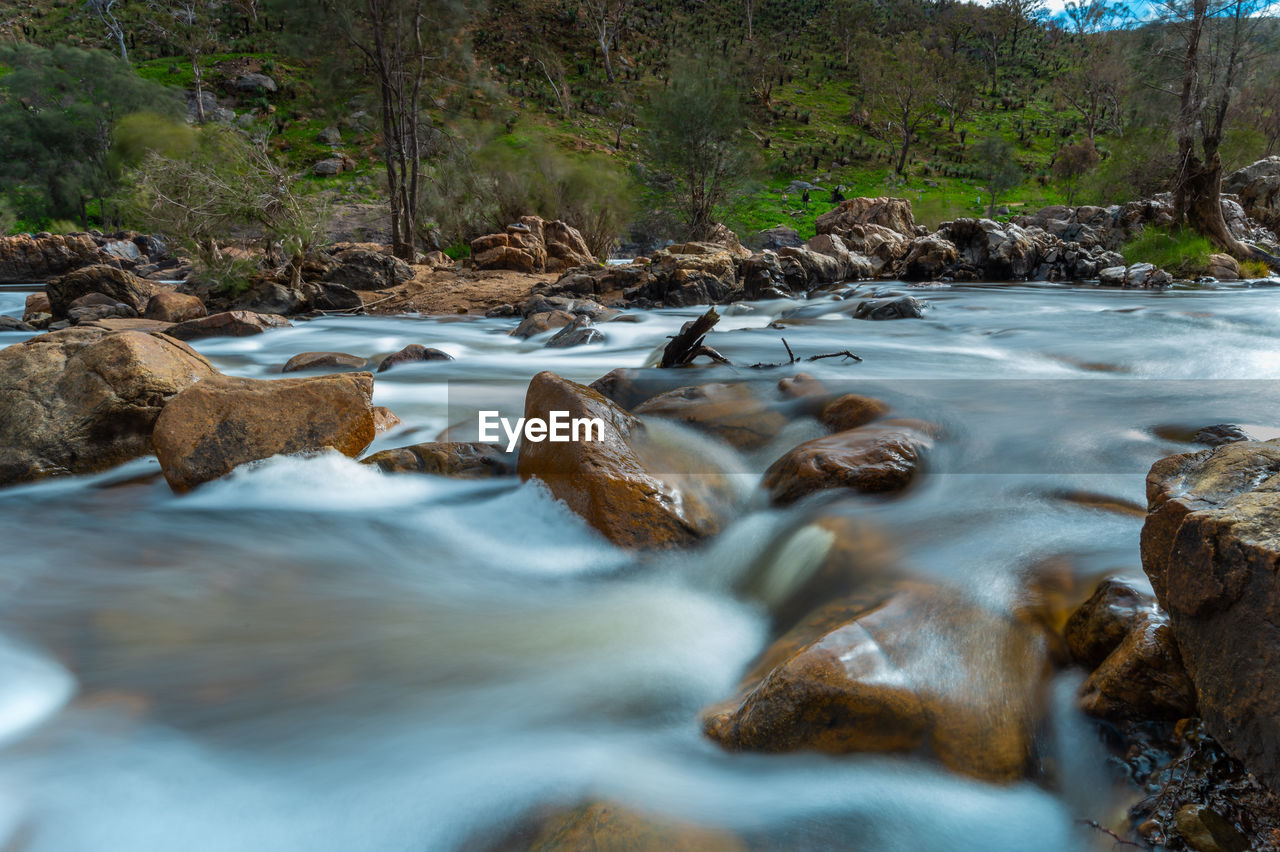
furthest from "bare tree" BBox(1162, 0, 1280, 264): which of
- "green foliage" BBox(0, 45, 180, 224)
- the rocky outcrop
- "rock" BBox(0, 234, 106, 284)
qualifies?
"green foliage" BBox(0, 45, 180, 224)

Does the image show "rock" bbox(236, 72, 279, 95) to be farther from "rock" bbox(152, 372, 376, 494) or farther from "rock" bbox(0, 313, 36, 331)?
"rock" bbox(152, 372, 376, 494)

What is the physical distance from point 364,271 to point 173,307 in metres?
4.13

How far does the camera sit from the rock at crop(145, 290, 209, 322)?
10953 millimetres

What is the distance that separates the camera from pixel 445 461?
4582mm

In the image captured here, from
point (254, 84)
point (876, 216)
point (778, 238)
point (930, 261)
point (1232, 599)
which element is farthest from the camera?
point (254, 84)

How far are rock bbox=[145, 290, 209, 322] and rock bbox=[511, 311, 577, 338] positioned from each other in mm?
5309

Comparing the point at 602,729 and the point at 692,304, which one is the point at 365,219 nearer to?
the point at 692,304

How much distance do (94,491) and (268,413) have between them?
1.19 m

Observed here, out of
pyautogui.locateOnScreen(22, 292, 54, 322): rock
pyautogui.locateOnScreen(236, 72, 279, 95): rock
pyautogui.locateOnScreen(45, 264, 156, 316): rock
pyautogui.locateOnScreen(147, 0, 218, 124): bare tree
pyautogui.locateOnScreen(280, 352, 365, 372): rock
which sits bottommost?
pyautogui.locateOnScreen(280, 352, 365, 372): rock

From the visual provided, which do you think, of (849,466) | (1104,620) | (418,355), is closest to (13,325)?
(418,355)

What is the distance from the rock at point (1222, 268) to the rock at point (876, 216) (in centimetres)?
934

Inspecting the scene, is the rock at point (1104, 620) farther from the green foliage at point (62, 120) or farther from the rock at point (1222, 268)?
the green foliage at point (62, 120)

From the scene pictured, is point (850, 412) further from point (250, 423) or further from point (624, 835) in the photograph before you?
point (250, 423)

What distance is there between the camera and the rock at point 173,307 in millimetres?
10953
